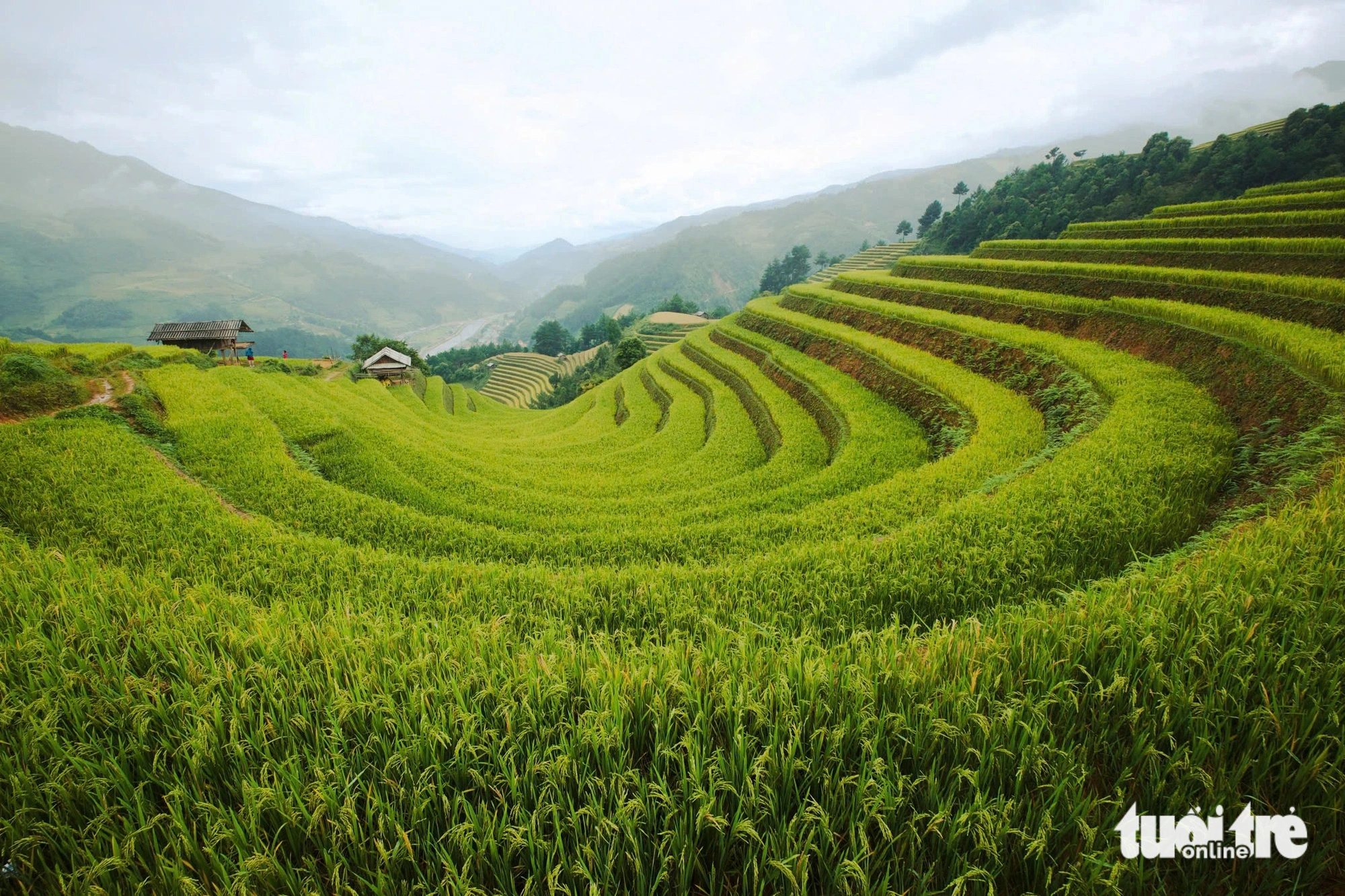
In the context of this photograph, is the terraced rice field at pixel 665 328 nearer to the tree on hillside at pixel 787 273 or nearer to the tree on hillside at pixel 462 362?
the tree on hillside at pixel 787 273

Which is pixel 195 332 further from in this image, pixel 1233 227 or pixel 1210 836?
pixel 1233 227

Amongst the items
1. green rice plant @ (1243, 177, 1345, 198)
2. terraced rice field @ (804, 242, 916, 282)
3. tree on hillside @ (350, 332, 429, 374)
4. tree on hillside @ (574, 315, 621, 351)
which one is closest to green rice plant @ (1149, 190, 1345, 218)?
green rice plant @ (1243, 177, 1345, 198)

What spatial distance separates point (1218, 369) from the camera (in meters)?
7.84

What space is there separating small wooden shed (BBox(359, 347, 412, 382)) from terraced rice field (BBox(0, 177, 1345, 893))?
2538 centimetres

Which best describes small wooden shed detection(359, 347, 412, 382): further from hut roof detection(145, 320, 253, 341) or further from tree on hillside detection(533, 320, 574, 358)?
tree on hillside detection(533, 320, 574, 358)

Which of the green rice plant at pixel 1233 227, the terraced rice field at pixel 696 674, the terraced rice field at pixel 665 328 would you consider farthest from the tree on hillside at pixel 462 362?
the terraced rice field at pixel 696 674

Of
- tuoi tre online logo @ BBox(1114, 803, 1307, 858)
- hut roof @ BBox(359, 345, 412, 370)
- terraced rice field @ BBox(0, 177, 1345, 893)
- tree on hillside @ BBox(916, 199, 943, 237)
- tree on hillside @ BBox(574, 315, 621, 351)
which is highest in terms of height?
tree on hillside @ BBox(916, 199, 943, 237)

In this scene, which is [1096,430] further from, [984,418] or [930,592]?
[930,592]

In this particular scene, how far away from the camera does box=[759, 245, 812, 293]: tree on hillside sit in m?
93.8

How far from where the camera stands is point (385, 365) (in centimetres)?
3055

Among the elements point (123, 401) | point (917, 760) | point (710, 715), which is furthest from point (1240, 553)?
point (123, 401)

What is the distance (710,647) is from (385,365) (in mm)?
33722

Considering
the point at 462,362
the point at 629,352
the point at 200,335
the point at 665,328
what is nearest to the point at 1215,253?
the point at 200,335

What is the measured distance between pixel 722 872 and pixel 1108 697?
184 centimetres
